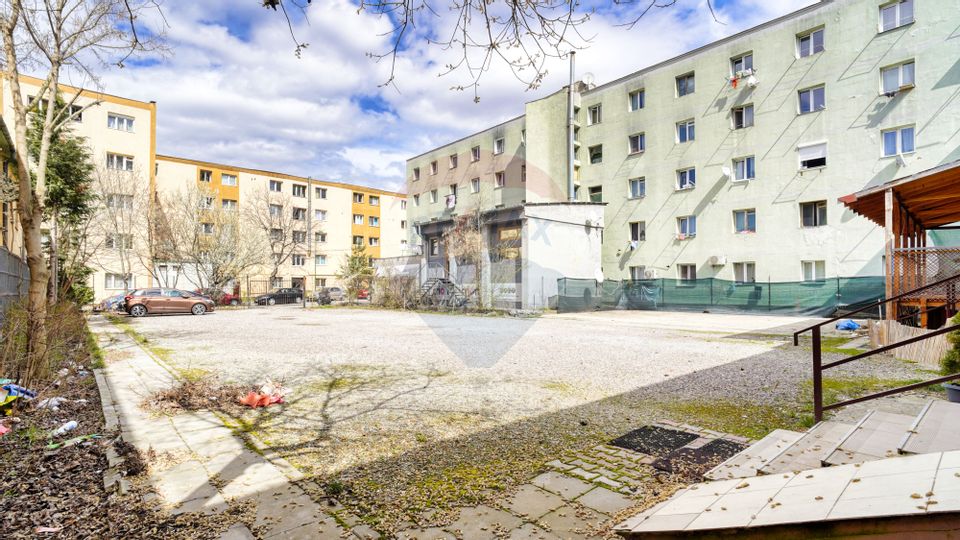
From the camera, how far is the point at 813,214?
868 inches

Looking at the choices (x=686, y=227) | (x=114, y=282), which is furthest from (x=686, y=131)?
(x=114, y=282)

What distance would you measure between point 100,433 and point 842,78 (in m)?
27.5

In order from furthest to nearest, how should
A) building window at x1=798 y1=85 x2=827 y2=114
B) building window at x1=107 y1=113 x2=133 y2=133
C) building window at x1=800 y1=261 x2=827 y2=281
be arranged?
building window at x1=107 y1=113 x2=133 y2=133 < building window at x1=798 y1=85 x2=827 y2=114 < building window at x1=800 y1=261 x2=827 y2=281

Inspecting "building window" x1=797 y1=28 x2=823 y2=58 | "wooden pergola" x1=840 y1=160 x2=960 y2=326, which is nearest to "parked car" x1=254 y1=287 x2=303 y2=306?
"wooden pergola" x1=840 y1=160 x2=960 y2=326

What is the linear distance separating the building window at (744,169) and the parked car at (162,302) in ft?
90.0

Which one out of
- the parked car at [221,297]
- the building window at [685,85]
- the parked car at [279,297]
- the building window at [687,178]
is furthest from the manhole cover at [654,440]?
the parked car at [279,297]

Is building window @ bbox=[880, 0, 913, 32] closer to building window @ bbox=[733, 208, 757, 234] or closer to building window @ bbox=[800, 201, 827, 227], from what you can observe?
building window @ bbox=[800, 201, 827, 227]

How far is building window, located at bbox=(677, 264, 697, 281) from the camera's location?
25.9 m

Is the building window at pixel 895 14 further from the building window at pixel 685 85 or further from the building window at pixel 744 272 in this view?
the building window at pixel 744 272

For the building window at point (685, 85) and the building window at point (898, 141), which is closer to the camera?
the building window at point (898, 141)

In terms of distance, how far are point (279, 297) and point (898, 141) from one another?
127 feet

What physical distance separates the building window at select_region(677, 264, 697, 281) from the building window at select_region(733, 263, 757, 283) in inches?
78.2

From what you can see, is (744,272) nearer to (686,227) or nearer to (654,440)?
(686,227)

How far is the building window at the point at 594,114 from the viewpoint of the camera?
30.8 m
